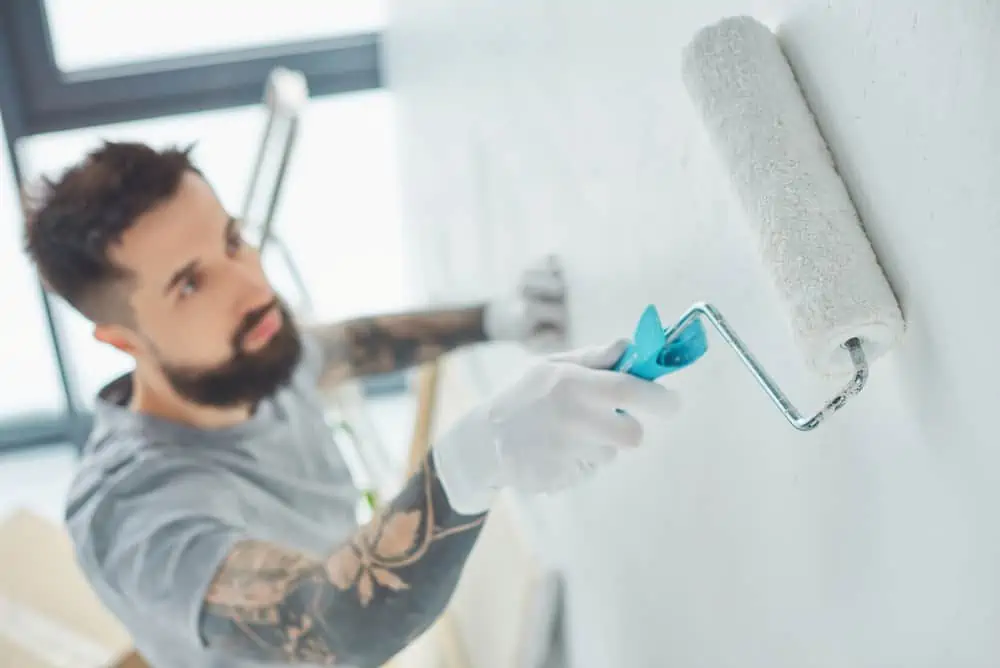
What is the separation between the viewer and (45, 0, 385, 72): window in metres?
1.97

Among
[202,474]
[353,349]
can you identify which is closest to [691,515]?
[202,474]

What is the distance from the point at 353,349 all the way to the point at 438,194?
1.12 feet

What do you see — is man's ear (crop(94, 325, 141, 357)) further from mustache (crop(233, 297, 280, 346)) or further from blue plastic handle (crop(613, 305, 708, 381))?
blue plastic handle (crop(613, 305, 708, 381))

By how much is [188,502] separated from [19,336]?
1362 millimetres

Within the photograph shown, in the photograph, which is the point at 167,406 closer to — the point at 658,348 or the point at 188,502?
the point at 188,502

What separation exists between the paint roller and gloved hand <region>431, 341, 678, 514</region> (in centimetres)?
16

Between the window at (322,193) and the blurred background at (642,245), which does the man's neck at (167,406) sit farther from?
the window at (322,193)

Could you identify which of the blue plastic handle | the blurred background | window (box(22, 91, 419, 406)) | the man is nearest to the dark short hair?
the man

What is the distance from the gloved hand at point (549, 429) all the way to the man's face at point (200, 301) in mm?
384

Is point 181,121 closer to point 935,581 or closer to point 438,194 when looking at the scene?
point 438,194

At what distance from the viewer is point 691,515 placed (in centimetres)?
86

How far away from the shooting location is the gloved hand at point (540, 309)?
1.14m

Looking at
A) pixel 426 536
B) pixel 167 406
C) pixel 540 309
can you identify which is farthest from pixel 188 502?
pixel 540 309

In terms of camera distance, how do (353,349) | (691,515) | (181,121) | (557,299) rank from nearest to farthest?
(691,515), (557,299), (353,349), (181,121)
